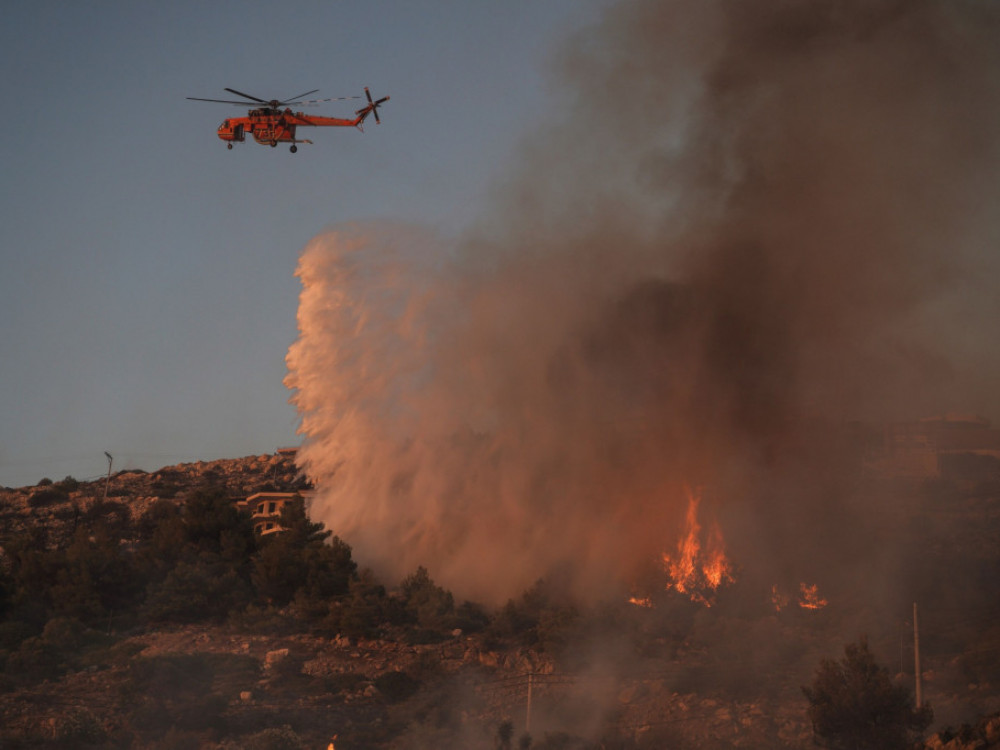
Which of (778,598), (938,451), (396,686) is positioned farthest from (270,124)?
(938,451)

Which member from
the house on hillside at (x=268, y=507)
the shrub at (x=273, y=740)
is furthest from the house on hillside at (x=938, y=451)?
the shrub at (x=273, y=740)

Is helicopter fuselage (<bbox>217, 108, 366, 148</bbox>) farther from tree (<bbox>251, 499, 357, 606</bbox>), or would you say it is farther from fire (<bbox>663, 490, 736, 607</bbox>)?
fire (<bbox>663, 490, 736, 607</bbox>)

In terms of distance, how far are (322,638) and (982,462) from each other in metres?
65.0

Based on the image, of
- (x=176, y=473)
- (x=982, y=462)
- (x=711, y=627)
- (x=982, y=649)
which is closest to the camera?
(x=982, y=649)

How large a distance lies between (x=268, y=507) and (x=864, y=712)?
41.9m

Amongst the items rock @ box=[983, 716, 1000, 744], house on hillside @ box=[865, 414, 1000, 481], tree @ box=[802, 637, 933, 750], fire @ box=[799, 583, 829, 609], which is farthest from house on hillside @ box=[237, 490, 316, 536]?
house on hillside @ box=[865, 414, 1000, 481]

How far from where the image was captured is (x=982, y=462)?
82.4 m

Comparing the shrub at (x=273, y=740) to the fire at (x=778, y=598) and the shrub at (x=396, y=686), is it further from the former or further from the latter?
the fire at (x=778, y=598)

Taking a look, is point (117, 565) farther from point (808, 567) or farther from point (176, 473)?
point (176, 473)

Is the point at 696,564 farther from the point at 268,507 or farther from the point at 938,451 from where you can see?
the point at 938,451

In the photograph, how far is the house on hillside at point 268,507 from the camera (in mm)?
55312

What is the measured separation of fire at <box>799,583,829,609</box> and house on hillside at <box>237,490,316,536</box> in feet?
87.7

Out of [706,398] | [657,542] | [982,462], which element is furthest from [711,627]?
[982,462]

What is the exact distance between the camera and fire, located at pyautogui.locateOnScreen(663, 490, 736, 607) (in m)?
45.4
